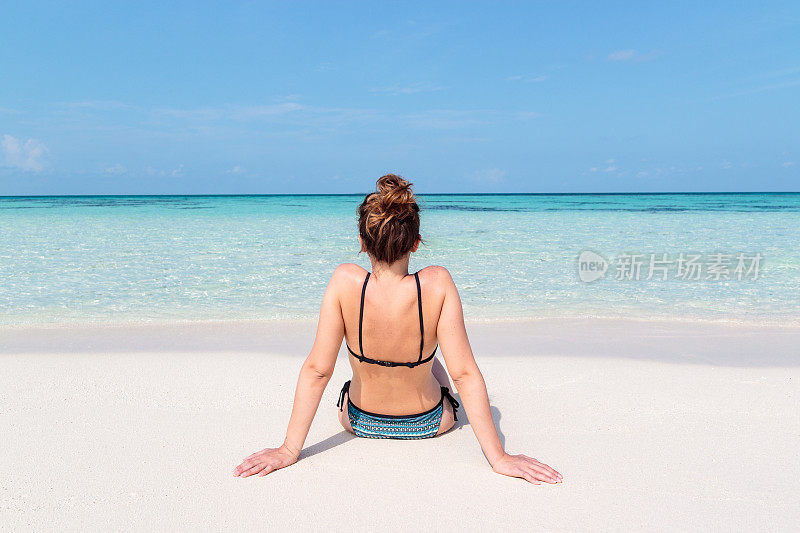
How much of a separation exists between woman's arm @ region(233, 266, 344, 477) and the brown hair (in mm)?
253

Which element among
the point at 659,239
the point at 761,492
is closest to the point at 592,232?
the point at 659,239

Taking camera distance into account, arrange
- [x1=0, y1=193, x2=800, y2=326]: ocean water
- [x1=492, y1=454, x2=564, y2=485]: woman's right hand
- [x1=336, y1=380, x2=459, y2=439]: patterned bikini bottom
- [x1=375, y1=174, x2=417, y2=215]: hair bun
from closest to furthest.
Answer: [x1=375, y1=174, x2=417, y2=215]: hair bun < [x1=492, y1=454, x2=564, y2=485]: woman's right hand < [x1=336, y1=380, x2=459, y2=439]: patterned bikini bottom < [x1=0, y1=193, x2=800, y2=326]: ocean water

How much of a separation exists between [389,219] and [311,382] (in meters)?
0.85

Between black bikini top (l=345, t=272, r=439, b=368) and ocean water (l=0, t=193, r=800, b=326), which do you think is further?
ocean water (l=0, t=193, r=800, b=326)

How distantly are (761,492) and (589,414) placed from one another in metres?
0.99

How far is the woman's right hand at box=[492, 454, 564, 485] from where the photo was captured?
242cm

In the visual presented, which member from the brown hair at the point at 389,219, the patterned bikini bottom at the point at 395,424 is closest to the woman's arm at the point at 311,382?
the brown hair at the point at 389,219

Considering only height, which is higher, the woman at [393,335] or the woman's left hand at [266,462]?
the woman at [393,335]

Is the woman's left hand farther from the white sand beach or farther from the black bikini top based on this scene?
the black bikini top

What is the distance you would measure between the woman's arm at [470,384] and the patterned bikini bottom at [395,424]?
16.5 inches

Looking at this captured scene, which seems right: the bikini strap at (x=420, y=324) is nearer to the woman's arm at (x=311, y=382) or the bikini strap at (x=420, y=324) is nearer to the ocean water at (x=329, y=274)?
the woman's arm at (x=311, y=382)

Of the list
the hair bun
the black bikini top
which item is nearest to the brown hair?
the hair bun

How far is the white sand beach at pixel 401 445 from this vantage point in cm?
221

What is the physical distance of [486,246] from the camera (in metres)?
12.8
